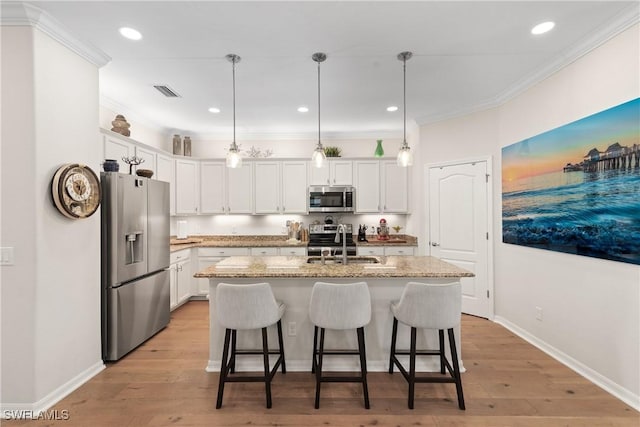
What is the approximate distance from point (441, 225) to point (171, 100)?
13.5 feet

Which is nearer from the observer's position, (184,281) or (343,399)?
(343,399)

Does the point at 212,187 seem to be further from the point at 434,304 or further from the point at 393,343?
the point at 434,304

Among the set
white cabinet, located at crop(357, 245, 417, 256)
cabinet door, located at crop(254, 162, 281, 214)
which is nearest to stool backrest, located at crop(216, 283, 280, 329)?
white cabinet, located at crop(357, 245, 417, 256)

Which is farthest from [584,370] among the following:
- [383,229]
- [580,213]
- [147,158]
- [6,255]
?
[147,158]

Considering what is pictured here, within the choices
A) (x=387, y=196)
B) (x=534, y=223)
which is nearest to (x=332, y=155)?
(x=387, y=196)

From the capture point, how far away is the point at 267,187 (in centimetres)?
520

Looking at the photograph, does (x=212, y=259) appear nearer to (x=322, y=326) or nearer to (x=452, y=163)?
(x=322, y=326)

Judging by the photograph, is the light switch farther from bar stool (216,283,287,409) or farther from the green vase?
the green vase

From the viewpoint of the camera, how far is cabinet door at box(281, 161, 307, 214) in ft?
17.0

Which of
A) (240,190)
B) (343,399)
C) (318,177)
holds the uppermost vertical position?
(318,177)

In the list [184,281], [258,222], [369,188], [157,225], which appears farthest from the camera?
[258,222]

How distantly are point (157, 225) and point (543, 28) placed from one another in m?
4.16

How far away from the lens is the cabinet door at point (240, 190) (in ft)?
17.0

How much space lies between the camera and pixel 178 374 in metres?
2.65
